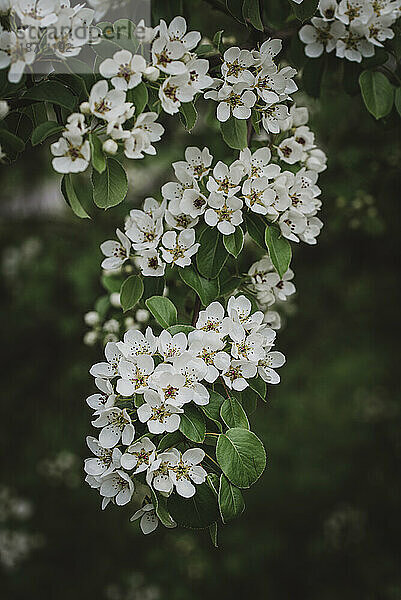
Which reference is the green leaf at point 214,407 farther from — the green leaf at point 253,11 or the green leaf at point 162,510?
the green leaf at point 253,11

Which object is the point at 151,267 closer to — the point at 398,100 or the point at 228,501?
the point at 228,501

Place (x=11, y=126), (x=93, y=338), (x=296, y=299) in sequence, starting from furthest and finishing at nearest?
(x=296, y=299)
(x=93, y=338)
(x=11, y=126)

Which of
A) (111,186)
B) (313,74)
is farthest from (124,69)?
(313,74)

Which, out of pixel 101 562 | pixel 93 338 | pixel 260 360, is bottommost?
pixel 101 562

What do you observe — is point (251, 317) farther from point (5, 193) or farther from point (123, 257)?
point (5, 193)

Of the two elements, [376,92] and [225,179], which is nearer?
[225,179]

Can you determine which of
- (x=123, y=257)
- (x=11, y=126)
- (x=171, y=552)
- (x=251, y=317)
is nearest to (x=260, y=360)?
(x=251, y=317)

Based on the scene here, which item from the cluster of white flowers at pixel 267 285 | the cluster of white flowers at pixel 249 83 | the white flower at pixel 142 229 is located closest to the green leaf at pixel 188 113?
the cluster of white flowers at pixel 249 83
